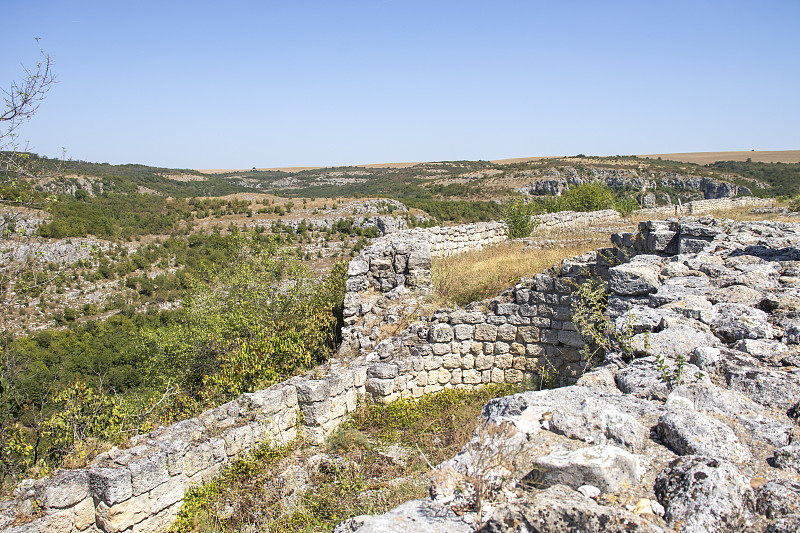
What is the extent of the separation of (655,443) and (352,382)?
438 cm

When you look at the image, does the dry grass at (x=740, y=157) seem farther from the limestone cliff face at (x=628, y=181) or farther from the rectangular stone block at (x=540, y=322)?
the rectangular stone block at (x=540, y=322)

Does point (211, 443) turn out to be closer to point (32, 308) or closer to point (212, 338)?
point (212, 338)

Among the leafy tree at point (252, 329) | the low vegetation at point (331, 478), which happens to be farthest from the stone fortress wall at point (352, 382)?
the leafy tree at point (252, 329)

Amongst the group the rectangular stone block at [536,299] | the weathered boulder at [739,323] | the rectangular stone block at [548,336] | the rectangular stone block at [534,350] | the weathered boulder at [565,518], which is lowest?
the rectangular stone block at [534,350]

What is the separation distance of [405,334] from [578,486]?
5182 mm

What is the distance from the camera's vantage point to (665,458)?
2.57 meters

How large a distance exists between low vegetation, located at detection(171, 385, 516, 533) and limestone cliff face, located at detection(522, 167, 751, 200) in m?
48.5

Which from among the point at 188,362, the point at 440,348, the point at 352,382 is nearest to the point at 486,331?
the point at 440,348

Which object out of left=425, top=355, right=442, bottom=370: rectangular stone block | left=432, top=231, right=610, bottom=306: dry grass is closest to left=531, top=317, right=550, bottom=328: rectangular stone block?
left=432, top=231, right=610, bottom=306: dry grass

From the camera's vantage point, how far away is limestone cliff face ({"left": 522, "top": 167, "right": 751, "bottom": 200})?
55281mm

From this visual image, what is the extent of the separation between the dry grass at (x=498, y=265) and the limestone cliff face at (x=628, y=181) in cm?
4011

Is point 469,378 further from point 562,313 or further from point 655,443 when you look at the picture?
point 655,443

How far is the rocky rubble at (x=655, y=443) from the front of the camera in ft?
7.02

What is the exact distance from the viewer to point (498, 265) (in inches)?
392
